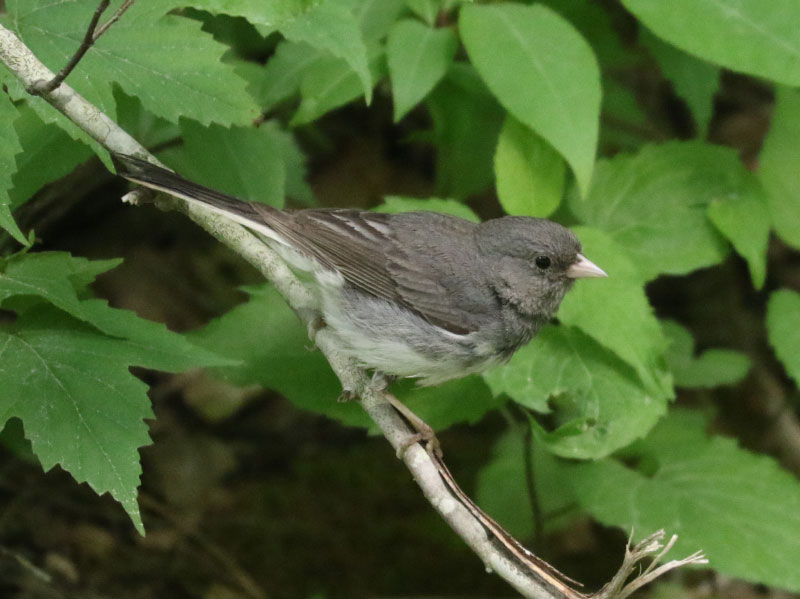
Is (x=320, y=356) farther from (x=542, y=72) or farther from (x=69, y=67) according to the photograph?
(x=69, y=67)

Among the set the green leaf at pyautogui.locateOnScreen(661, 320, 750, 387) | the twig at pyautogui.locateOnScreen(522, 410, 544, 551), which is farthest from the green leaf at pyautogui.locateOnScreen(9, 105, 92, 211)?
the green leaf at pyautogui.locateOnScreen(661, 320, 750, 387)

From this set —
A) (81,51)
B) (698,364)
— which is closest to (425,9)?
(81,51)

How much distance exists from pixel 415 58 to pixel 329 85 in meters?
0.33

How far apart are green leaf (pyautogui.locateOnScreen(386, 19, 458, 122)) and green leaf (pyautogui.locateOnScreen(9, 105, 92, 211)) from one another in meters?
1.08

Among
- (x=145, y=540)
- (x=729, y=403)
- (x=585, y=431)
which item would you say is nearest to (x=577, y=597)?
(x=585, y=431)

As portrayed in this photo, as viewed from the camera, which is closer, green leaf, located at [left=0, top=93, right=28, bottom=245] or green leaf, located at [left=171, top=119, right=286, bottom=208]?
green leaf, located at [left=0, top=93, right=28, bottom=245]

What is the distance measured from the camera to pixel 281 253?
10.5 feet

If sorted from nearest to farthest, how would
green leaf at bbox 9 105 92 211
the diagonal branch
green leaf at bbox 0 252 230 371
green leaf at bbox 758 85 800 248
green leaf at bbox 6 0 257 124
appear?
1. the diagonal branch
2. green leaf at bbox 0 252 230 371
3. green leaf at bbox 6 0 257 124
4. green leaf at bbox 9 105 92 211
5. green leaf at bbox 758 85 800 248

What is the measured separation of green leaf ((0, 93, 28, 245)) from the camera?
2162mm

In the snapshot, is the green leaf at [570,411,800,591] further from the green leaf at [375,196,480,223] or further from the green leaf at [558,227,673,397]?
the green leaf at [375,196,480,223]

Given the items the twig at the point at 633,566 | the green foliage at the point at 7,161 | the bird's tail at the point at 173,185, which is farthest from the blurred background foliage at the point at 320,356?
the twig at the point at 633,566

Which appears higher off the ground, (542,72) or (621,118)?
(542,72)

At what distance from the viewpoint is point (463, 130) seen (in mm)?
3906

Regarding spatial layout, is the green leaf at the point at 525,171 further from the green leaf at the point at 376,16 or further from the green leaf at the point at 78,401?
the green leaf at the point at 78,401
